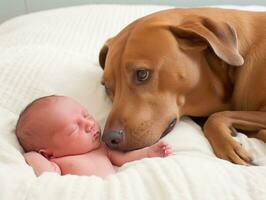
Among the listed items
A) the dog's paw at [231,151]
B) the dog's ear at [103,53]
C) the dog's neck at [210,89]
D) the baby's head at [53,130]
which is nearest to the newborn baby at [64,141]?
the baby's head at [53,130]

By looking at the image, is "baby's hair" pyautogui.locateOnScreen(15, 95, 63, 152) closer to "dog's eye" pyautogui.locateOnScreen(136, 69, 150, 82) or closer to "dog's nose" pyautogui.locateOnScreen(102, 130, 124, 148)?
"dog's nose" pyautogui.locateOnScreen(102, 130, 124, 148)

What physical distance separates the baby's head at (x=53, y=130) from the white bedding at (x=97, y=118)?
47mm

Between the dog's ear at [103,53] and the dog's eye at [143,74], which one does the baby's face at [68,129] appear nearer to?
the dog's eye at [143,74]

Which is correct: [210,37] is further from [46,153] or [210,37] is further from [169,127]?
[46,153]

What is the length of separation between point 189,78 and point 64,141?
1.48 ft

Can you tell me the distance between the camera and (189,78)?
157cm

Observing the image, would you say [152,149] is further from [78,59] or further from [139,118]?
[78,59]

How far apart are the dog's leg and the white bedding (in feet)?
0.11

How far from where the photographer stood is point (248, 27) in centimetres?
170

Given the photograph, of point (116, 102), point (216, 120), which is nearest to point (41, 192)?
point (116, 102)

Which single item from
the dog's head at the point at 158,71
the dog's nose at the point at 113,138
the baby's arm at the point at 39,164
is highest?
the dog's head at the point at 158,71

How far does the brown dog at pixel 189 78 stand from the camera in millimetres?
1457

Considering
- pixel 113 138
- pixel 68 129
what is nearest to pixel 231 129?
pixel 113 138

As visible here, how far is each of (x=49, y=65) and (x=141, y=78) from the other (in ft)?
1.27
